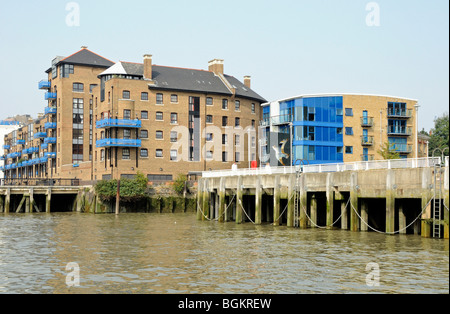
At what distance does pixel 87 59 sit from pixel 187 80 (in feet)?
70.1

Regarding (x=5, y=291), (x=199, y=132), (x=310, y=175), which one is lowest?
(x=5, y=291)

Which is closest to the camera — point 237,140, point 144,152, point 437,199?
point 437,199

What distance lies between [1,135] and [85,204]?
342 ft

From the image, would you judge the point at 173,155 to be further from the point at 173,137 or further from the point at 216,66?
the point at 216,66

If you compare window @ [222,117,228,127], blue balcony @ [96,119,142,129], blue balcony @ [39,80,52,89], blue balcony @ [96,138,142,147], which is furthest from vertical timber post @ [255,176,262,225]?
blue balcony @ [39,80,52,89]

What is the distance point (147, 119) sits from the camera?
287 feet

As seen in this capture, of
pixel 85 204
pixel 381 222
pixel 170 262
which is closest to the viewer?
pixel 170 262

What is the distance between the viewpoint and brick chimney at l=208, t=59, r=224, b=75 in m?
100

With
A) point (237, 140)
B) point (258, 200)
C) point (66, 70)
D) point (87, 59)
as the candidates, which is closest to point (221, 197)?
point (258, 200)

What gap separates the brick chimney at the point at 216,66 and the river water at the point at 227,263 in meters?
60.9

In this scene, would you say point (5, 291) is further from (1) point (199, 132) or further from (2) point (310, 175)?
(1) point (199, 132)

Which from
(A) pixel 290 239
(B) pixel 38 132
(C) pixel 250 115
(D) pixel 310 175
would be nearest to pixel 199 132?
(C) pixel 250 115

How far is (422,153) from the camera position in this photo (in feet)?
316

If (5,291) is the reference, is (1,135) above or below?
above
